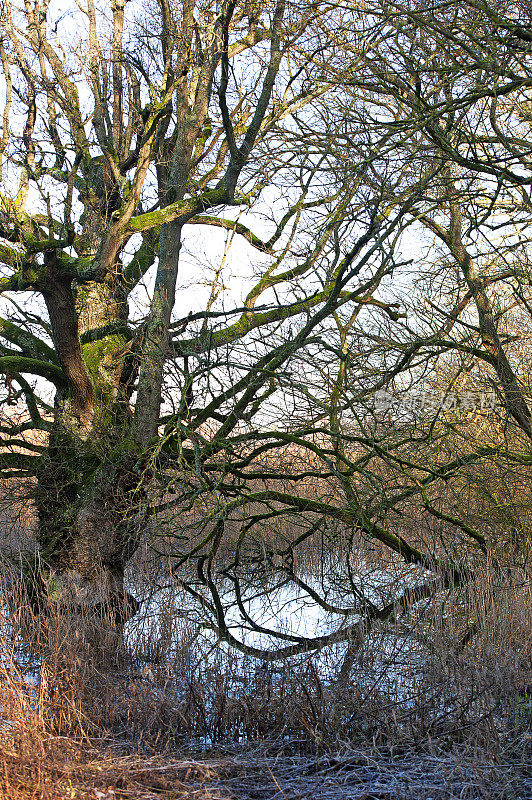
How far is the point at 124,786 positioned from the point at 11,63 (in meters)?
9.16

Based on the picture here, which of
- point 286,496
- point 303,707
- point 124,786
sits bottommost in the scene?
point 124,786

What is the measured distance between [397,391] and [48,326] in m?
5.19

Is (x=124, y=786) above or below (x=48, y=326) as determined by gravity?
below

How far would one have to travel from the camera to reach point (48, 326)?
33.1 feet

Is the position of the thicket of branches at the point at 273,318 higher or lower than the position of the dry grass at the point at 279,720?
higher

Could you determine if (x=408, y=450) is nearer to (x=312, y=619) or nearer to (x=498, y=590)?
(x=498, y=590)

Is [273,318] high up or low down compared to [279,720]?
up

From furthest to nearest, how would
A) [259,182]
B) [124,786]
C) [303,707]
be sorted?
[259,182]
[303,707]
[124,786]

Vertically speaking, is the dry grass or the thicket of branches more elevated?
the thicket of branches

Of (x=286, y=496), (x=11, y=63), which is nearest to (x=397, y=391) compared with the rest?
(x=286, y=496)

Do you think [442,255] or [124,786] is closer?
[124,786]

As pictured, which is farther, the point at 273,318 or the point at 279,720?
the point at 273,318

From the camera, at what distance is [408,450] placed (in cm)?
759

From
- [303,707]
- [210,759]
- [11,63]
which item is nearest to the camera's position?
[210,759]
